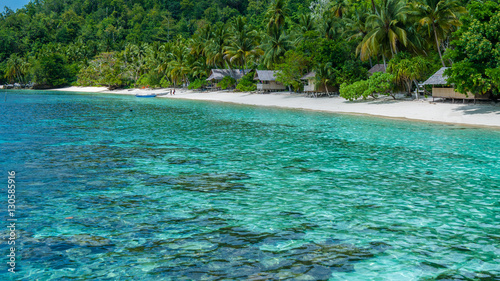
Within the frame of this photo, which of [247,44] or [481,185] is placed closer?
[481,185]

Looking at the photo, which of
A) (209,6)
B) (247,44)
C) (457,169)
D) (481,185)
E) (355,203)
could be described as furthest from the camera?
(209,6)

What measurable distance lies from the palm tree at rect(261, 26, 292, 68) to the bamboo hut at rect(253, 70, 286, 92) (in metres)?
1.69

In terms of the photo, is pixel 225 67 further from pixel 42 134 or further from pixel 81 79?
pixel 42 134

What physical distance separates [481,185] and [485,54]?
21155mm

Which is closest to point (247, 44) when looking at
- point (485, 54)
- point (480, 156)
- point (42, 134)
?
point (485, 54)

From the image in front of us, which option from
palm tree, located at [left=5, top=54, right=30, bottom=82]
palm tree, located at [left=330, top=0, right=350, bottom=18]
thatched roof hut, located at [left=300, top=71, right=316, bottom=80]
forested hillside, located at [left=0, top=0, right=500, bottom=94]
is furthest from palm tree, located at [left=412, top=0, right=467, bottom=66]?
palm tree, located at [left=5, top=54, right=30, bottom=82]

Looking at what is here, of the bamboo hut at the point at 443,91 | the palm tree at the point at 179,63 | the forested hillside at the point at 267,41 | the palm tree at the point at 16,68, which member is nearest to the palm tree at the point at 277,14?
the forested hillside at the point at 267,41

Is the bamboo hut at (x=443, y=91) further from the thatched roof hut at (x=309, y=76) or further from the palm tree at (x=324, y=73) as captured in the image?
the thatched roof hut at (x=309, y=76)

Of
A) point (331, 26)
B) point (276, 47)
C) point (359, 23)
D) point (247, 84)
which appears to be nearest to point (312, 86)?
point (331, 26)

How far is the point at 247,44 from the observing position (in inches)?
2945

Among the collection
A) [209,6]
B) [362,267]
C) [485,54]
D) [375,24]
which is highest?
[209,6]

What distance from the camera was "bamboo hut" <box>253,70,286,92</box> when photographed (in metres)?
69.1

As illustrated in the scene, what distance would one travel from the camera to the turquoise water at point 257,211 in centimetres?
710

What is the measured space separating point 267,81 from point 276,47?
5665 millimetres
